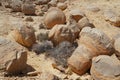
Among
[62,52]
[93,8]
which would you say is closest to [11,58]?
[62,52]

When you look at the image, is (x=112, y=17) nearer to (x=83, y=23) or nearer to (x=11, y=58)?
(x=83, y=23)

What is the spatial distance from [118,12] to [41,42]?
10.8 ft

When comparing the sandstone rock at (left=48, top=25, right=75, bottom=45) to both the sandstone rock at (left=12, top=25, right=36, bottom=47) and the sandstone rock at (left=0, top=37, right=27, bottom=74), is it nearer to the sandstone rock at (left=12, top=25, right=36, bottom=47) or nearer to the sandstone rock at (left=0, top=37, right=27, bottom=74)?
the sandstone rock at (left=12, top=25, right=36, bottom=47)

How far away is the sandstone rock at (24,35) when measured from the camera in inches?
325

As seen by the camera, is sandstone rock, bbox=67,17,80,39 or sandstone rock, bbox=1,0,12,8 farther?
sandstone rock, bbox=1,0,12,8

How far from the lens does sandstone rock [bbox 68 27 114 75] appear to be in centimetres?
713

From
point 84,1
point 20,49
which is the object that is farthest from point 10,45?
point 84,1

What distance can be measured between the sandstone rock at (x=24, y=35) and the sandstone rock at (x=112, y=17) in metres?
2.94

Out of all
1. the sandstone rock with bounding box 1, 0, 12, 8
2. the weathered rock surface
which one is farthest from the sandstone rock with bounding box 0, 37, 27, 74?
the sandstone rock with bounding box 1, 0, 12, 8

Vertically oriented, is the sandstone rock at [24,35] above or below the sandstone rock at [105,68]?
below

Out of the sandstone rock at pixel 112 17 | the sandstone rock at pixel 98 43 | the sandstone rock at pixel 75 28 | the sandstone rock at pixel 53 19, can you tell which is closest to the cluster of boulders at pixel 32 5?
the sandstone rock at pixel 112 17

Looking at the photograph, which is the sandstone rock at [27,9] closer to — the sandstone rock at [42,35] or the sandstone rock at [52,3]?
the sandstone rock at [52,3]

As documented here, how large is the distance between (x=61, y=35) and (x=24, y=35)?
0.91 metres

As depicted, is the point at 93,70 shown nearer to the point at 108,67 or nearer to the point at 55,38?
the point at 108,67
